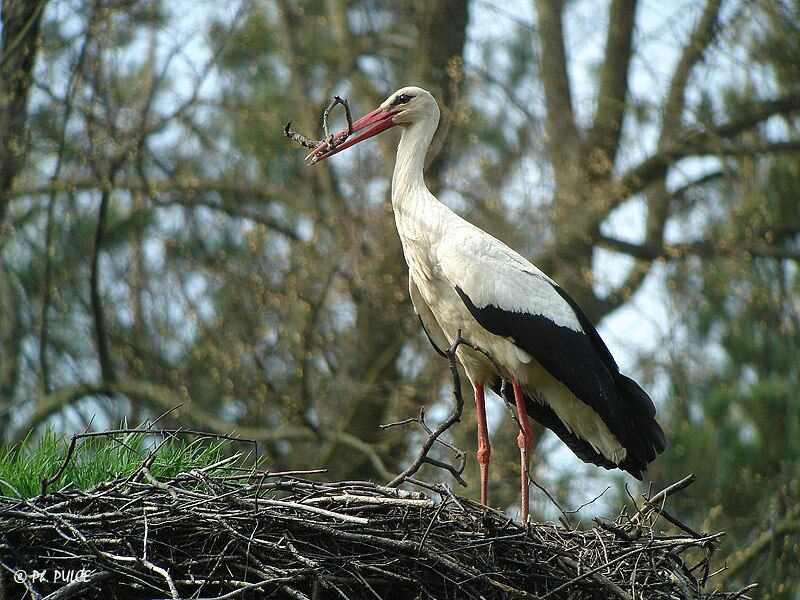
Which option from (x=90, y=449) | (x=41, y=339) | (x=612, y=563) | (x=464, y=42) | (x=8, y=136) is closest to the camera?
(x=612, y=563)

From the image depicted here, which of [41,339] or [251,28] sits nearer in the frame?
[41,339]

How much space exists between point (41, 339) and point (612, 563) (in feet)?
20.1

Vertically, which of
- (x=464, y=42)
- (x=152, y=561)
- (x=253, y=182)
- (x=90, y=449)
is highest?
(x=464, y=42)

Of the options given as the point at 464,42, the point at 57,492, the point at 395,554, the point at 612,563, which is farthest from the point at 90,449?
the point at 464,42

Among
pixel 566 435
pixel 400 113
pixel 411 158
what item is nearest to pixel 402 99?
pixel 400 113

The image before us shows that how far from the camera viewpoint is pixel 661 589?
4.66 metres

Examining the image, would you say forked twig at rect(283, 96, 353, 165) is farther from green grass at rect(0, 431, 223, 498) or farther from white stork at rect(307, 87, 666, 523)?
green grass at rect(0, 431, 223, 498)

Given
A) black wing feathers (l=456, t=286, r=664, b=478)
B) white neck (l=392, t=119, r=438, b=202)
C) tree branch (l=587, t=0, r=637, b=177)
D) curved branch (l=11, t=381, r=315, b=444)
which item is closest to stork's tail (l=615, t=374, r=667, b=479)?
black wing feathers (l=456, t=286, r=664, b=478)

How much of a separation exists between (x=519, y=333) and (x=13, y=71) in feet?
12.7

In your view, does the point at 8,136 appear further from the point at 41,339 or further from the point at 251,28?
the point at 251,28

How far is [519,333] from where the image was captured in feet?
18.5

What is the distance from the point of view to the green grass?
4.62 metres

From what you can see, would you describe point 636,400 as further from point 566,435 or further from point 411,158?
point 411,158

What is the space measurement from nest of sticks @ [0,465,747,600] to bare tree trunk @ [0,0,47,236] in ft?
11.9
